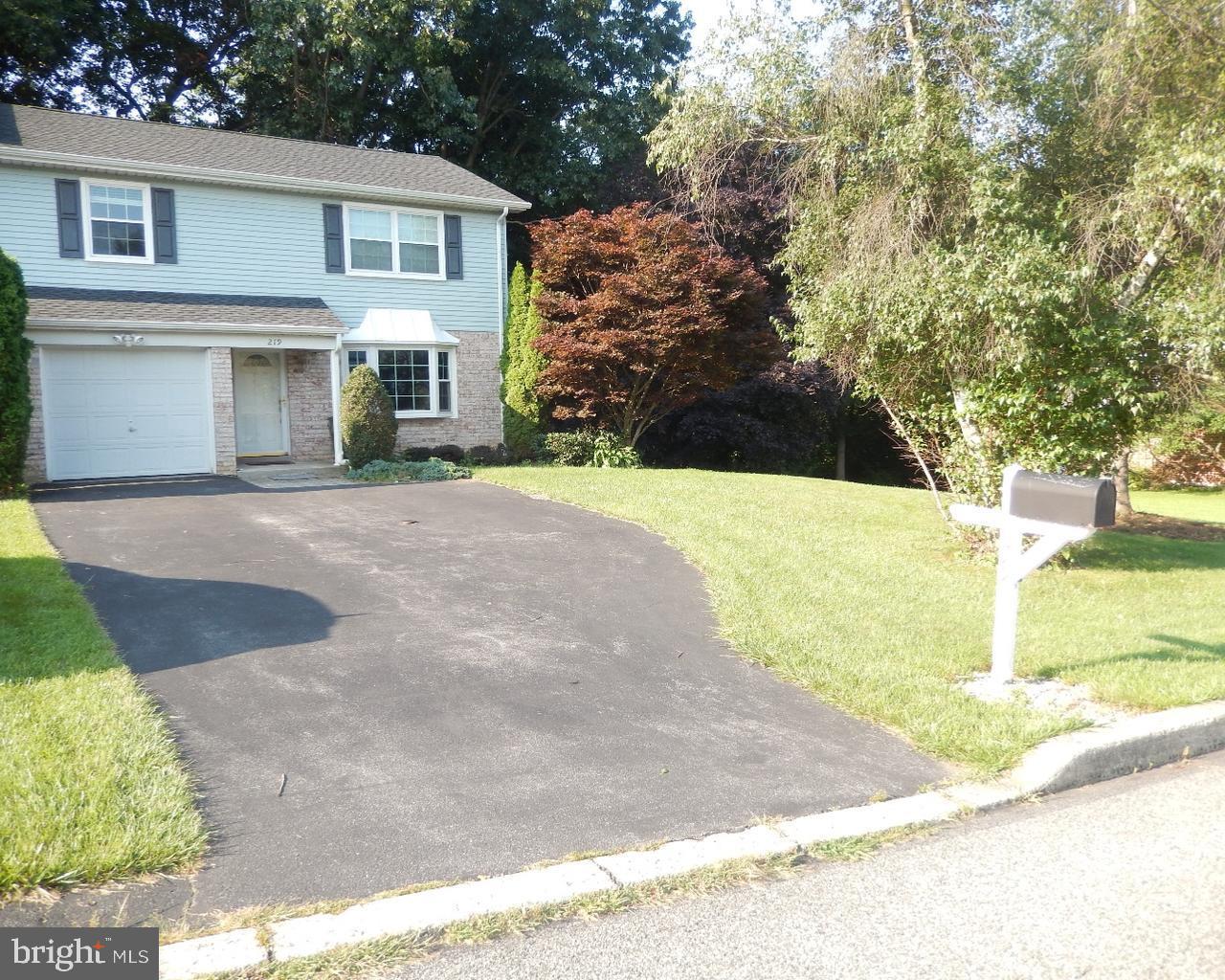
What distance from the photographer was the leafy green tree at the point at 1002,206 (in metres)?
8.22

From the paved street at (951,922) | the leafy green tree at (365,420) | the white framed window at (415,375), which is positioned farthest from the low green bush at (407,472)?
the paved street at (951,922)

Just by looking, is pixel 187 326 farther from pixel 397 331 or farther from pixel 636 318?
pixel 636 318

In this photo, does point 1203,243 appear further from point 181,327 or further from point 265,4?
point 265,4

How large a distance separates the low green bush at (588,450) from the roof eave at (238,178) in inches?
206

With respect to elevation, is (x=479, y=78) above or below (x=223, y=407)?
above

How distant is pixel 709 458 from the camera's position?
25.7 metres

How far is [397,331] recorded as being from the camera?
61.5 ft

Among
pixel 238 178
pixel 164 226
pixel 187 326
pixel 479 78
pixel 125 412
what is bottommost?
pixel 125 412

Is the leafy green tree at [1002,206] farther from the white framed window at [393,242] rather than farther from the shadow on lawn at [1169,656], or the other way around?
the white framed window at [393,242]

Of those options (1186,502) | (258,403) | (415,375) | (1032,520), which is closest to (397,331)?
(415,375)

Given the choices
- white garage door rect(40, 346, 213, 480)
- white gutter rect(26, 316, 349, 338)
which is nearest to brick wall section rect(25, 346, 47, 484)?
white garage door rect(40, 346, 213, 480)

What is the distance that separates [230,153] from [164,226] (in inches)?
98.3

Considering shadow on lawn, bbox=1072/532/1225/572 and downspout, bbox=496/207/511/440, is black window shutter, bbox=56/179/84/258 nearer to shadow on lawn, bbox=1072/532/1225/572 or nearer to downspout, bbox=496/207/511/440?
downspout, bbox=496/207/511/440

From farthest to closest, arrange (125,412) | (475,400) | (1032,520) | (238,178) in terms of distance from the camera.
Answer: (475,400), (238,178), (125,412), (1032,520)
